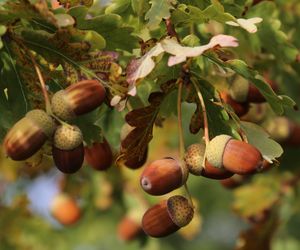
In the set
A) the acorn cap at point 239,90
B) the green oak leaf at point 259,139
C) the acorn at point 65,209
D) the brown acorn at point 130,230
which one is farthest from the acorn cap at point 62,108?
the acorn at point 65,209

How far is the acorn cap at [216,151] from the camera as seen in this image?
2395 mm

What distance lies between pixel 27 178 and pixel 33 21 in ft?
11.3

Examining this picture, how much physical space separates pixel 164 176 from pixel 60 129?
30 cm

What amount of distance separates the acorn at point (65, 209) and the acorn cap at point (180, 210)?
3241 millimetres

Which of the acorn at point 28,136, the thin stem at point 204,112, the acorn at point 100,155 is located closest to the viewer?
the acorn at point 28,136


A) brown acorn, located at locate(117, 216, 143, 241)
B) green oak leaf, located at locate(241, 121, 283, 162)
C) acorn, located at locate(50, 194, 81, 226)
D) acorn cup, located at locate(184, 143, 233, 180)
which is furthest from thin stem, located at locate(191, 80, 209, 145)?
acorn, located at locate(50, 194, 81, 226)

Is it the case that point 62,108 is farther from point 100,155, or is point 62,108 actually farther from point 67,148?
point 100,155

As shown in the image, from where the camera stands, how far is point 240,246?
4.50 meters

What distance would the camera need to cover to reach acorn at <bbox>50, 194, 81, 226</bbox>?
18.5ft

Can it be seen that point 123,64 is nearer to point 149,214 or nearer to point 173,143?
point 149,214

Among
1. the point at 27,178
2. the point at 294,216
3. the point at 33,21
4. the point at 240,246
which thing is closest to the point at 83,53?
Answer: the point at 33,21

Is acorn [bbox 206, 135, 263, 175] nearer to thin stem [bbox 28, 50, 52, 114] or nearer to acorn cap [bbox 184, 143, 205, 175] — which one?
acorn cap [bbox 184, 143, 205, 175]

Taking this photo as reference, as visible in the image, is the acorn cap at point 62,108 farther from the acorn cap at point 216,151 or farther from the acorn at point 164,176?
the acorn cap at point 216,151

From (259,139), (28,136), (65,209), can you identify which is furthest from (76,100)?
(65,209)
